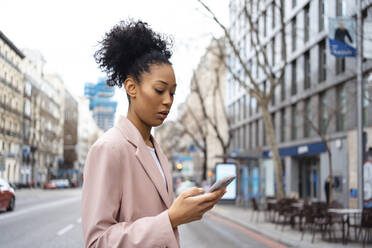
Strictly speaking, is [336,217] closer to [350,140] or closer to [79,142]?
[350,140]

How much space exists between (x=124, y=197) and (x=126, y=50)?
0.65 m

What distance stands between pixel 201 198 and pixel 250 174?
93.2 feet

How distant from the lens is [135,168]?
1760 mm

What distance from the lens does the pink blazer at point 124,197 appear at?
1600 mm

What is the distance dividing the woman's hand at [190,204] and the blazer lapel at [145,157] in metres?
0.19

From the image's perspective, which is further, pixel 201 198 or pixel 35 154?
pixel 35 154

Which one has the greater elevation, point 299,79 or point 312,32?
point 312,32

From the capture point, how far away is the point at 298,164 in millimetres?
36344

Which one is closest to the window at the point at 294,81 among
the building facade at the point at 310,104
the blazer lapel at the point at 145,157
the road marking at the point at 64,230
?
the building facade at the point at 310,104

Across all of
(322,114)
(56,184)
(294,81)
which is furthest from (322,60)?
(56,184)

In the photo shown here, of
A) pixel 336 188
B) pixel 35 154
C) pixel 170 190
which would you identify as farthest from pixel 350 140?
pixel 35 154

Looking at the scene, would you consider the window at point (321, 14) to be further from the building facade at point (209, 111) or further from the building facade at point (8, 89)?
the building facade at point (8, 89)

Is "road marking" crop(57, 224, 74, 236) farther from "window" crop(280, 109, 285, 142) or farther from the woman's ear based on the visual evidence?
"window" crop(280, 109, 285, 142)

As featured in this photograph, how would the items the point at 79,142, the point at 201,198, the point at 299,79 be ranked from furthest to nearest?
the point at 79,142
the point at 299,79
the point at 201,198
